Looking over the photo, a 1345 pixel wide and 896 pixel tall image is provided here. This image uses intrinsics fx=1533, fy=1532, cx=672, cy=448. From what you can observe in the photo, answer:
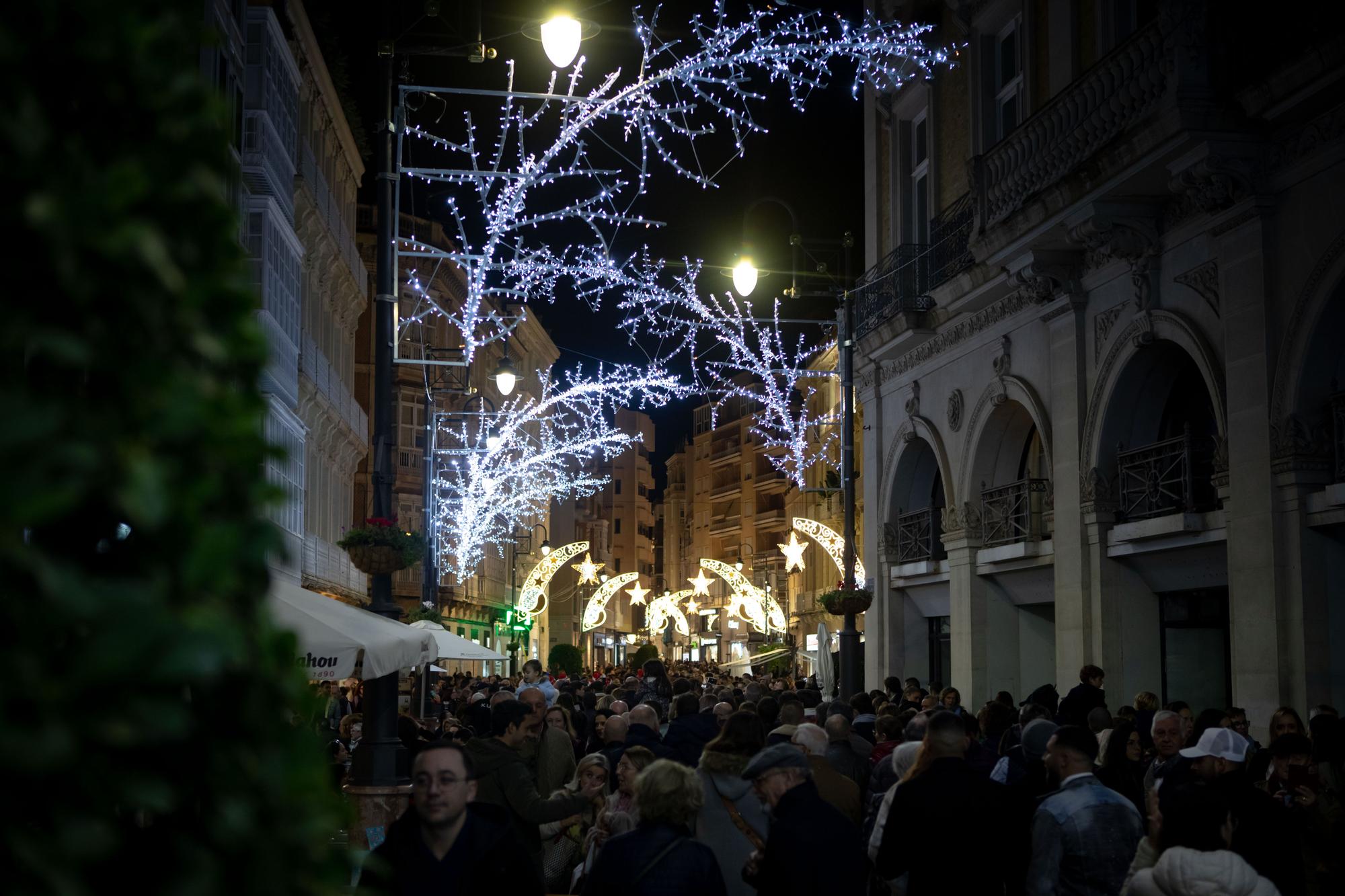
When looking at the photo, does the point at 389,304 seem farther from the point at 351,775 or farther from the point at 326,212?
the point at 326,212

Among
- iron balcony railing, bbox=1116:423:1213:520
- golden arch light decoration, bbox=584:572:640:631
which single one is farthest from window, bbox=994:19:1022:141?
golden arch light decoration, bbox=584:572:640:631

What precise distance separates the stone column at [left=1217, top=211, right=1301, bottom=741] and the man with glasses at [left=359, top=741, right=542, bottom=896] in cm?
1186

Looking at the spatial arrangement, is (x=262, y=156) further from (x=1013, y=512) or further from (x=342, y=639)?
(x=342, y=639)

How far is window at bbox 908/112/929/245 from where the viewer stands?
28047mm

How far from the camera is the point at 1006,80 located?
2431 cm

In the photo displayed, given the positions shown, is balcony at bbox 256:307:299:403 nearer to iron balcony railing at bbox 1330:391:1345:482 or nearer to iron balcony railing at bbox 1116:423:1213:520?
iron balcony railing at bbox 1116:423:1213:520

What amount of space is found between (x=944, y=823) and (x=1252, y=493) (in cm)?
1015

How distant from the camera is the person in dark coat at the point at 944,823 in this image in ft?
22.2

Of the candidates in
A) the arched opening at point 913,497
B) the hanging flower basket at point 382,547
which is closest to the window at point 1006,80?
the arched opening at point 913,497

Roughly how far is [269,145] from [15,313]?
2649cm

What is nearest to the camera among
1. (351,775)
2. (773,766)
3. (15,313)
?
(15,313)

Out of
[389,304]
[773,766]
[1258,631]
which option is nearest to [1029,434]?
[1258,631]

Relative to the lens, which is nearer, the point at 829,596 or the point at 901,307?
the point at 829,596

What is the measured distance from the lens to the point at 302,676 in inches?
71.8
